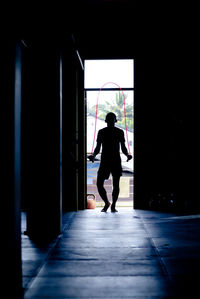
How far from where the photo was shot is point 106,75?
7168mm

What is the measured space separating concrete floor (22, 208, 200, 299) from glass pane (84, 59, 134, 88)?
294 cm

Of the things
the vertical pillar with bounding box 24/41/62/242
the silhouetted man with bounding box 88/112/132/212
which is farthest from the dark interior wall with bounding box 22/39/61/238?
the silhouetted man with bounding box 88/112/132/212

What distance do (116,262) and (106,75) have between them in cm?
455

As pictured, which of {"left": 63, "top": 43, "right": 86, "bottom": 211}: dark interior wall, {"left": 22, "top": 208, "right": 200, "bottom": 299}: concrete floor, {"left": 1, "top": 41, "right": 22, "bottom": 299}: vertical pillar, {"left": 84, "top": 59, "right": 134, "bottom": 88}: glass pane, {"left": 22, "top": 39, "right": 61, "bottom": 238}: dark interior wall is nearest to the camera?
{"left": 1, "top": 41, "right": 22, "bottom": 299}: vertical pillar

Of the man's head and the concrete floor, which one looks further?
the man's head

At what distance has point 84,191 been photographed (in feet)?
23.0

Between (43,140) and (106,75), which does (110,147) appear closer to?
(106,75)

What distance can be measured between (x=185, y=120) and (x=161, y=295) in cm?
479

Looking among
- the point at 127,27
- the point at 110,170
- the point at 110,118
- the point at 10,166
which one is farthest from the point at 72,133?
the point at 10,166

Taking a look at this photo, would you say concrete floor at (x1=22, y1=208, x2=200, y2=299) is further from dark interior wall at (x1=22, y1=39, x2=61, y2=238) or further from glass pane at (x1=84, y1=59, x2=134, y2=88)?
glass pane at (x1=84, y1=59, x2=134, y2=88)

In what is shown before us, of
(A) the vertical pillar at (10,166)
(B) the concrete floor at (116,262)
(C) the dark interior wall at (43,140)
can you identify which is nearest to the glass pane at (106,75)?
(C) the dark interior wall at (43,140)

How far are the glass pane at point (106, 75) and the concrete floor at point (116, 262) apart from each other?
2945 mm

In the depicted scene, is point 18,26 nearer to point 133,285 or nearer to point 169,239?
point 133,285

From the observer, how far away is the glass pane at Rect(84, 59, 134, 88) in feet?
23.4
